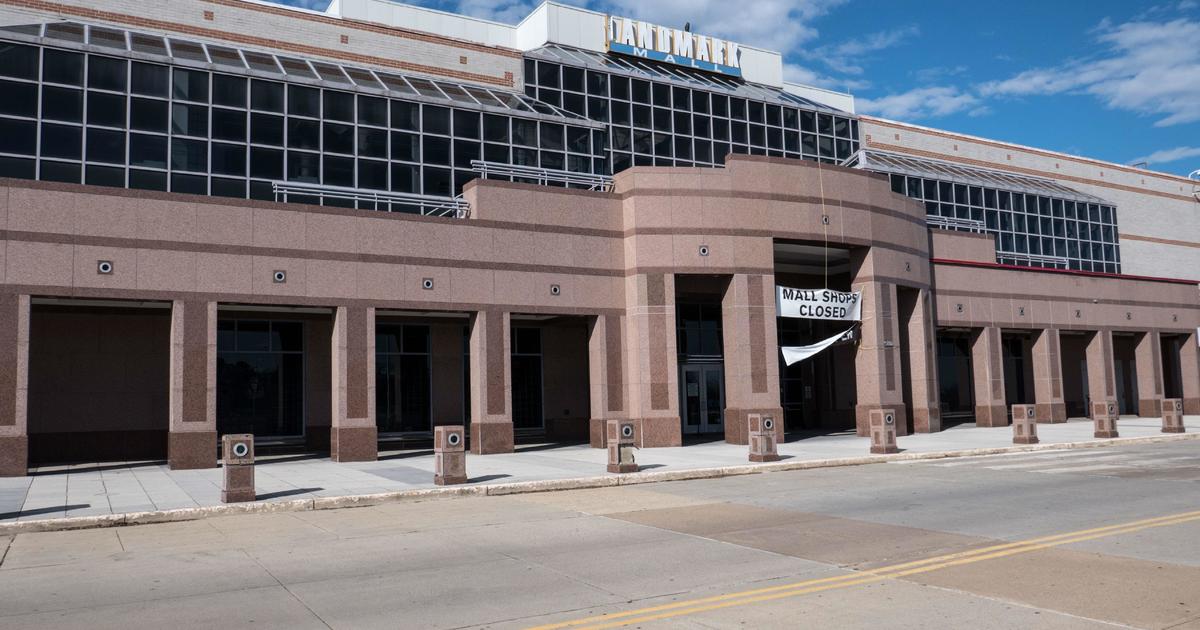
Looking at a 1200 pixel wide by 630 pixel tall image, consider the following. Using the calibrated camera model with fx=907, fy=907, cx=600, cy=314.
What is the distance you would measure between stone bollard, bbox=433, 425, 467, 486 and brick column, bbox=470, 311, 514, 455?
8065mm

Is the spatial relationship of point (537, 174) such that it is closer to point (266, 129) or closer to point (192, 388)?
point (266, 129)

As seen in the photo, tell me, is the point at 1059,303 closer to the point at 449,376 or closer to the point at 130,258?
the point at 449,376

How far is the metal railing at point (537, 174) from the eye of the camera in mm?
29141

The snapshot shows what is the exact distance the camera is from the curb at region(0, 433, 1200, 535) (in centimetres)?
1355

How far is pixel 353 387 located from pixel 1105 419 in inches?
882

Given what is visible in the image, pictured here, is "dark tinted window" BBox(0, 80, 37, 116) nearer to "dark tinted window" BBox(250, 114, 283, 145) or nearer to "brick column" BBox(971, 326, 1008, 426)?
"dark tinted window" BBox(250, 114, 283, 145)

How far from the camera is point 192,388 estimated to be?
22.1 meters

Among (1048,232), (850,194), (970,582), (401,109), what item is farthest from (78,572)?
(1048,232)

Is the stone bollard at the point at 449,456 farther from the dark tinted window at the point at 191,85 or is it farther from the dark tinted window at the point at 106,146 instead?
the dark tinted window at the point at 191,85

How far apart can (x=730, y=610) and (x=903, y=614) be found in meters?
1.46

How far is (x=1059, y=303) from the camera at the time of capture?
40344mm

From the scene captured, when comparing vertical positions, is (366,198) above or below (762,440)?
above

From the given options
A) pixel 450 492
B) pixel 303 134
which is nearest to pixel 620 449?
pixel 450 492

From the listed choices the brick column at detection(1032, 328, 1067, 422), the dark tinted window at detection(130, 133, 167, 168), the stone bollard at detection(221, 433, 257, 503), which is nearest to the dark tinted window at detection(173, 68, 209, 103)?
the dark tinted window at detection(130, 133, 167, 168)
